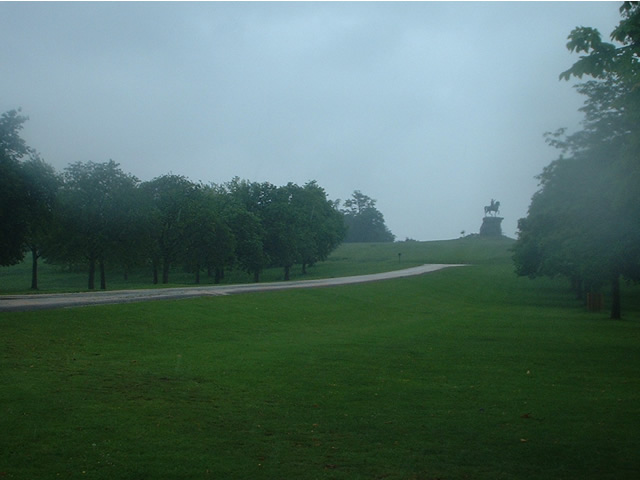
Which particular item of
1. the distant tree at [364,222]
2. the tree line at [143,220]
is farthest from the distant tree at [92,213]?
the distant tree at [364,222]

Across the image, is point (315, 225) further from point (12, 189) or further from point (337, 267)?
point (12, 189)

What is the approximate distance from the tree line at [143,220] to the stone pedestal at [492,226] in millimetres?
46755

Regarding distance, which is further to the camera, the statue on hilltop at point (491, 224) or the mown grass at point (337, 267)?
the statue on hilltop at point (491, 224)

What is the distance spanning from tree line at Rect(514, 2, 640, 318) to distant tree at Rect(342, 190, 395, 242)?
461ft

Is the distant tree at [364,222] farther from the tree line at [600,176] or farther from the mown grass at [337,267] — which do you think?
the tree line at [600,176]

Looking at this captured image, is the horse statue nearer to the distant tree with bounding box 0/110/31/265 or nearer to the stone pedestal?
the stone pedestal

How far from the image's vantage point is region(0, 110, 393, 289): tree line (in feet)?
125

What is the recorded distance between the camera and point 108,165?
176 ft

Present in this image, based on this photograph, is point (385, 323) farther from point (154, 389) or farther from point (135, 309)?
point (154, 389)

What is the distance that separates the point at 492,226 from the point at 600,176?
348 ft

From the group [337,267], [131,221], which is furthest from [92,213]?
[337,267]

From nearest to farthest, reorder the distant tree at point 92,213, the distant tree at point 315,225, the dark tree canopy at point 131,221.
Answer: the dark tree canopy at point 131,221 → the distant tree at point 92,213 → the distant tree at point 315,225

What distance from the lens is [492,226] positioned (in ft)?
424

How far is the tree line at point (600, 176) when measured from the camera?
38.9 feet
